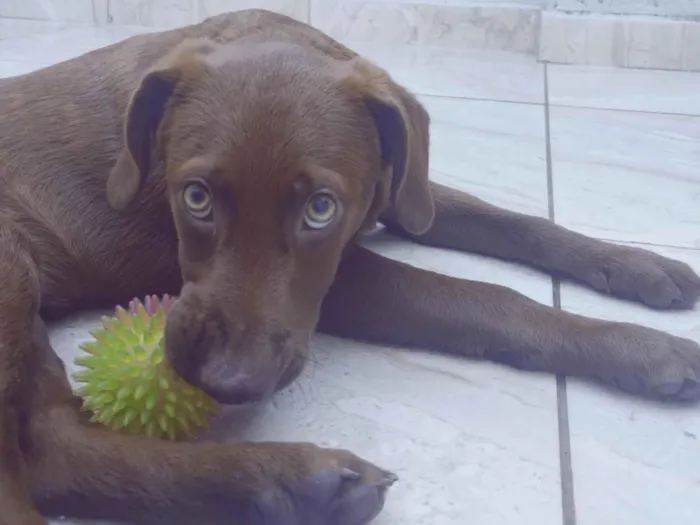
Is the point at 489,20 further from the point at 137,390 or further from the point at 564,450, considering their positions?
the point at 137,390

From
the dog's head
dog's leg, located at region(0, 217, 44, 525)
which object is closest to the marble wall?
the dog's head

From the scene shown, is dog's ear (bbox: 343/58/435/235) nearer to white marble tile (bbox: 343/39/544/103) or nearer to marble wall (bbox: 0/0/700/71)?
white marble tile (bbox: 343/39/544/103)

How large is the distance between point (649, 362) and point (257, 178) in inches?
30.8

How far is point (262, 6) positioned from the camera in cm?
426

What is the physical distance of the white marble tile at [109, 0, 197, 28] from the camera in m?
4.29

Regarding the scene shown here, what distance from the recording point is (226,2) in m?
4.27

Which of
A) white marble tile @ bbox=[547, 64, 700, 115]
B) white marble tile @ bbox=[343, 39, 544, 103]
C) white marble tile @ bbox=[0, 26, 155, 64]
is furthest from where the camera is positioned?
white marble tile @ bbox=[0, 26, 155, 64]

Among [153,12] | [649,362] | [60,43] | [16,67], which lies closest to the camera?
[649,362]

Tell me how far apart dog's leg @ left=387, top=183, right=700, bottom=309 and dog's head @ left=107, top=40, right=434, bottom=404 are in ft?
1.79

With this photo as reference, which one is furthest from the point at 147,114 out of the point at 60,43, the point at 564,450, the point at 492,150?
the point at 60,43

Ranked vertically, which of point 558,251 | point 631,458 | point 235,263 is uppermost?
point 235,263

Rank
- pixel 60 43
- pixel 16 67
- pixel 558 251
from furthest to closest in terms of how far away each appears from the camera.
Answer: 1. pixel 60 43
2. pixel 16 67
3. pixel 558 251

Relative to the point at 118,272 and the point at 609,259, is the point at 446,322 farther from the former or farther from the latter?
the point at 118,272

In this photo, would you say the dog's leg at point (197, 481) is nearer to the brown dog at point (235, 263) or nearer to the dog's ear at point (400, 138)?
the brown dog at point (235, 263)
